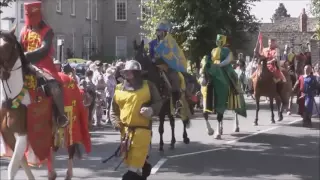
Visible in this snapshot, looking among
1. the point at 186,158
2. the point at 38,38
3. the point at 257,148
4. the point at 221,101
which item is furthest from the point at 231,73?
the point at 38,38

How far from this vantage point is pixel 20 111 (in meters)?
7.87

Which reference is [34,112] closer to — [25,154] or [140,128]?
[25,154]

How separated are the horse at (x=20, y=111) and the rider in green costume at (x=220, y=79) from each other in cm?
724

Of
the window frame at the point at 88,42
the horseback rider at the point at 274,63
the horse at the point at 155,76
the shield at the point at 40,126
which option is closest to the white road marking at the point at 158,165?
the horse at the point at 155,76

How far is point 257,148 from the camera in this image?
1384cm

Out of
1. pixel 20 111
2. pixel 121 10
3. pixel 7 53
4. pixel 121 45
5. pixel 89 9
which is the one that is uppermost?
pixel 121 10

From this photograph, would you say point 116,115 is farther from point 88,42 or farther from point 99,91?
point 88,42

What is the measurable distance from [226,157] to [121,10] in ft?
151

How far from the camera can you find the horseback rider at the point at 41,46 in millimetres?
8172

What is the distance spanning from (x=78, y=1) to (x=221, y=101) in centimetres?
3689

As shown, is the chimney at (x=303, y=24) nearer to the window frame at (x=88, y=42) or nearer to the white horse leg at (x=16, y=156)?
the window frame at (x=88, y=42)

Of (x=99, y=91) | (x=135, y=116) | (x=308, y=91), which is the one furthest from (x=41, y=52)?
(x=308, y=91)

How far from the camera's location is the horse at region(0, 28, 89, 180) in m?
7.74

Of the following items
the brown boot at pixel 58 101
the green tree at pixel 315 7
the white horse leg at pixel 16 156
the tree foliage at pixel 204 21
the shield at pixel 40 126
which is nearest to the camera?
the white horse leg at pixel 16 156
